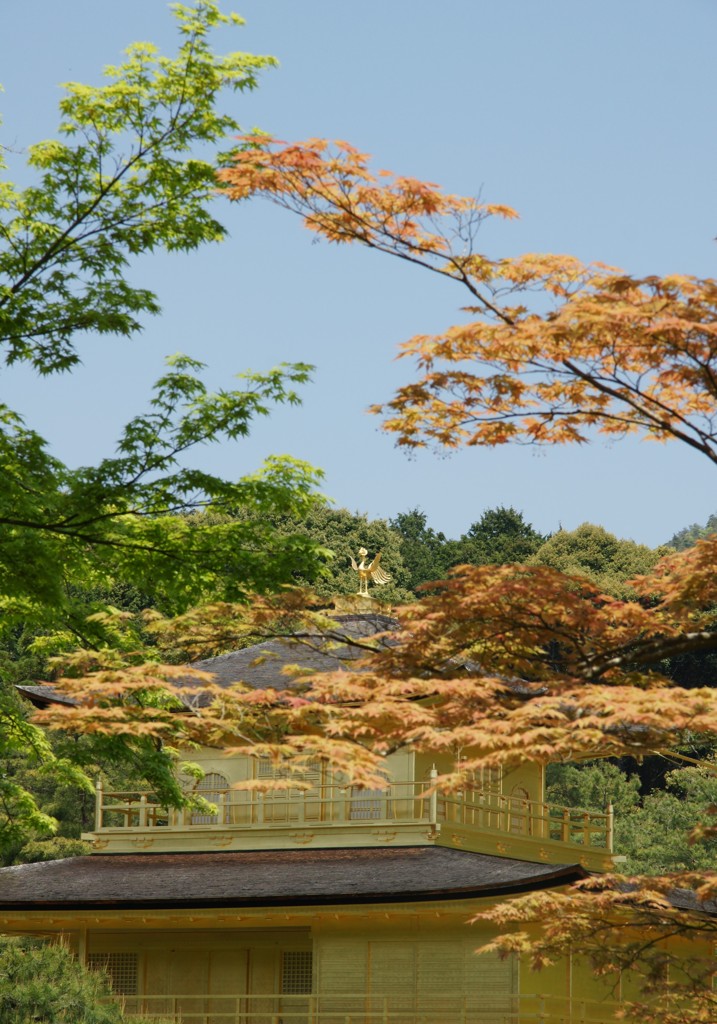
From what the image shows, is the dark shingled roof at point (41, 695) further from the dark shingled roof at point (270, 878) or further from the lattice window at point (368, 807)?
the lattice window at point (368, 807)

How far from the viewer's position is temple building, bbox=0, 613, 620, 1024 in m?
22.8

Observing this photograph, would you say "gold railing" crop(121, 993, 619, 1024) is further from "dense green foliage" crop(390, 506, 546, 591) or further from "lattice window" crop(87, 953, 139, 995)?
"dense green foliage" crop(390, 506, 546, 591)

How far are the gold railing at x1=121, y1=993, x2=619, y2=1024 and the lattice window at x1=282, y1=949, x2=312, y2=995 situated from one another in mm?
Result: 338

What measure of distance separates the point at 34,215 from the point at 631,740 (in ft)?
34.2

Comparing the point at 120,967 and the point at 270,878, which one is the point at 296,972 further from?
the point at 120,967

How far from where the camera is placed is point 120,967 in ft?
87.2

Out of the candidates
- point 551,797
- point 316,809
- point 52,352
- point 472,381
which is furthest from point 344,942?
point 551,797

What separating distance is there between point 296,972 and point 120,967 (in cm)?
345

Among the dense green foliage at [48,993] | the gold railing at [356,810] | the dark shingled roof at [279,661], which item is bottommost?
the dense green foliage at [48,993]

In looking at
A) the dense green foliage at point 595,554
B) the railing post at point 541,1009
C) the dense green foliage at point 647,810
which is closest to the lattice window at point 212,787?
the railing post at point 541,1009

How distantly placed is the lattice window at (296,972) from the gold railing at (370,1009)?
1.11ft

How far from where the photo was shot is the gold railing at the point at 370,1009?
2242 cm

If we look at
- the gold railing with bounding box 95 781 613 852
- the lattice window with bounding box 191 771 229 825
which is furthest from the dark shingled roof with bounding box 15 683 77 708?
the lattice window with bounding box 191 771 229 825

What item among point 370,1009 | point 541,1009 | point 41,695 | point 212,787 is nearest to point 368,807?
point 212,787
